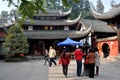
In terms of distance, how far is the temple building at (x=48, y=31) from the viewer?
4197 centimetres

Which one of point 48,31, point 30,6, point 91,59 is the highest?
point 48,31

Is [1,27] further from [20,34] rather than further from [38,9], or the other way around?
[38,9]

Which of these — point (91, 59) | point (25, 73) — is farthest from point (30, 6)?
point (25, 73)

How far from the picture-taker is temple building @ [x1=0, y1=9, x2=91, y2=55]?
42.0m

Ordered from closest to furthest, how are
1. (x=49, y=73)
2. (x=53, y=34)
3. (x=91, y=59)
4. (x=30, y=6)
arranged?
(x=30, y=6) < (x=91, y=59) < (x=49, y=73) < (x=53, y=34)

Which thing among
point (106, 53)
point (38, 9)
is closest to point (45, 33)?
point (106, 53)

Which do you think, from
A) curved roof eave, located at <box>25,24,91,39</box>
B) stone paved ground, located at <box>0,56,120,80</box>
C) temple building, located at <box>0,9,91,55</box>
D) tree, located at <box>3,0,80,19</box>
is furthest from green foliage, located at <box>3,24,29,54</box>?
tree, located at <box>3,0,80,19</box>

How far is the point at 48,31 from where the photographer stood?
43.8m

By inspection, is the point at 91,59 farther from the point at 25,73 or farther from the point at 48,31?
the point at 48,31

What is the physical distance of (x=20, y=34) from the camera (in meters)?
35.6

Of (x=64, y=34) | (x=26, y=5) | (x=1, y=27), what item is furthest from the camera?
(x=64, y=34)

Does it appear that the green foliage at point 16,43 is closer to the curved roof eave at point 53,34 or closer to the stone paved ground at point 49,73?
the curved roof eave at point 53,34

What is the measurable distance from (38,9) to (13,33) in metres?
32.8

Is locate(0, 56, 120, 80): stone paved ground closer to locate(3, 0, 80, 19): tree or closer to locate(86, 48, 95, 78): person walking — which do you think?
locate(86, 48, 95, 78): person walking
